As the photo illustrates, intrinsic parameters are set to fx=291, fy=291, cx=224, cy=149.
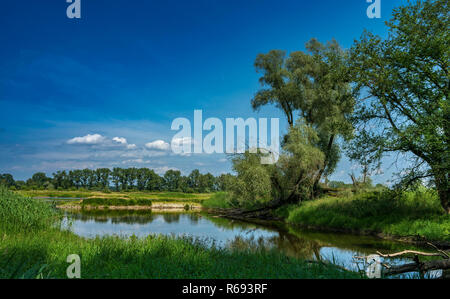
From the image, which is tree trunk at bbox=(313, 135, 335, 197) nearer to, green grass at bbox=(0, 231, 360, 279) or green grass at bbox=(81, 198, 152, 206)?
green grass at bbox=(0, 231, 360, 279)

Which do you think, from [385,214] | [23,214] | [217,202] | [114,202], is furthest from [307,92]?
[114,202]

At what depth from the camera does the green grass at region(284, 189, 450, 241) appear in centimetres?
1396

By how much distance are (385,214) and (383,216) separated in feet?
0.88

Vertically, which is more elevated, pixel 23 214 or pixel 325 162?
pixel 325 162

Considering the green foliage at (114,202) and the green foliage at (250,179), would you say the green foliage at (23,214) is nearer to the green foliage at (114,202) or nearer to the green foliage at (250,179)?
the green foliage at (250,179)

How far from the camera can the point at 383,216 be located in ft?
55.6

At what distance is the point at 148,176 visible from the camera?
8119 cm

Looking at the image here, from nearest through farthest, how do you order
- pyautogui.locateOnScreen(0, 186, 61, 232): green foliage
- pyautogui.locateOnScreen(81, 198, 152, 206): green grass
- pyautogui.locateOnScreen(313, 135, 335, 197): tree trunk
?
pyautogui.locateOnScreen(0, 186, 61, 232): green foliage, pyautogui.locateOnScreen(313, 135, 335, 197): tree trunk, pyautogui.locateOnScreen(81, 198, 152, 206): green grass

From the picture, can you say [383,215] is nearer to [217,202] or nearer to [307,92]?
[307,92]

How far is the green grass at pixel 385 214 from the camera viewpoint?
14.0 metres

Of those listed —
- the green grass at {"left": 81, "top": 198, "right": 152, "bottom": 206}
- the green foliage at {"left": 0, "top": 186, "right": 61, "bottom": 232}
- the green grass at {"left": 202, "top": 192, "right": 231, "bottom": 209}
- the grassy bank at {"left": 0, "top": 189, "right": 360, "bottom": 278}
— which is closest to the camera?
the grassy bank at {"left": 0, "top": 189, "right": 360, "bottom": 278}

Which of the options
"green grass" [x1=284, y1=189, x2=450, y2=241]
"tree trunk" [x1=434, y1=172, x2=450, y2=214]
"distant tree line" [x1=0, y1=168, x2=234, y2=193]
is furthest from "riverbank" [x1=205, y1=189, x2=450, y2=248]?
"distant tree line" [x1=0, y1=168, x2=234, y2=193]
